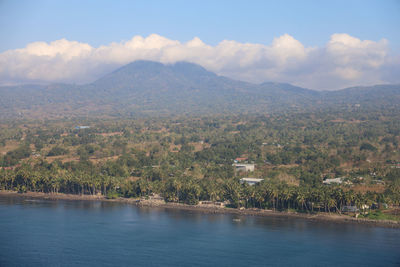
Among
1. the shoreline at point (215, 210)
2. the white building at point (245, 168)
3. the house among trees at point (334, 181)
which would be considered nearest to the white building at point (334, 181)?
the house among trees at point (334, 181)

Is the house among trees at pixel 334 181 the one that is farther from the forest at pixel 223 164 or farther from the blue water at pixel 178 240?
the blue water at pixel 178 240

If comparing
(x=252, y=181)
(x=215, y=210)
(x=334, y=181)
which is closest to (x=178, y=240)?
(x=215, y=210)

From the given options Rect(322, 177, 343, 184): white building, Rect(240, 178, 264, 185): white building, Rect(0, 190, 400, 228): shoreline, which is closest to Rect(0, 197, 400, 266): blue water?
Rect(0, 190, 400, 228): shoreline

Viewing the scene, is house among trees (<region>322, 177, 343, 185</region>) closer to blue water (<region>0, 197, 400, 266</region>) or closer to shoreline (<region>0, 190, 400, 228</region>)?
shoreline (<region>0, 190, 400, 228</region>)

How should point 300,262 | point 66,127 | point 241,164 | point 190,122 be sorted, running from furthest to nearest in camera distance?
1. point 190,122
2. point 66,127
3. point 241,164
4. point 300,262

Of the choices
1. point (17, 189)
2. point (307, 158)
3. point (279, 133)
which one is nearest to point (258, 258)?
point (17, 189)

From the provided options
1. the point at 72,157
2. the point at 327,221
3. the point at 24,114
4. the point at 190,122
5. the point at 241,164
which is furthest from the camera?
the point at 24,114

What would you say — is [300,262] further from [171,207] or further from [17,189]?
[17,189]
